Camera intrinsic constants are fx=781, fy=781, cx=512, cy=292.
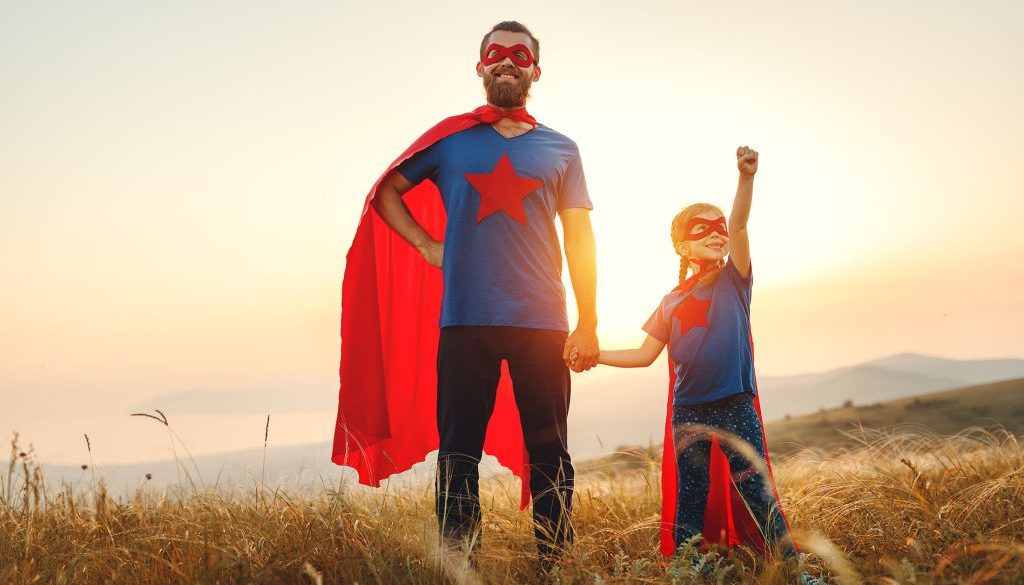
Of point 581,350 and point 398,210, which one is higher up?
point 398,210

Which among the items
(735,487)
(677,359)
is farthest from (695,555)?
(677,359)

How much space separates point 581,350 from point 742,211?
40.0 inches

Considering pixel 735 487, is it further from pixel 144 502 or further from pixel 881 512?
pixel 144 502

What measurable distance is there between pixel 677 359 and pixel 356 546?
71.7 inches

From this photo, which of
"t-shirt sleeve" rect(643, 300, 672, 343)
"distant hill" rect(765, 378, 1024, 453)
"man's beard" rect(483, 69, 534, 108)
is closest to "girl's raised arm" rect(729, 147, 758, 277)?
"t-shirt sleeve" rect(643, 300, 672, 343)

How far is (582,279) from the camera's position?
3.91m

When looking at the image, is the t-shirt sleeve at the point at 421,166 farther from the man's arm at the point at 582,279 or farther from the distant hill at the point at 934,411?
the distant hill at the point at 934,411

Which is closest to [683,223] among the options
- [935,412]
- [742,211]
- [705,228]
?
[705,228]

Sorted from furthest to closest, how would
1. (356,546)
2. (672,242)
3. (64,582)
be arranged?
(672,242), (356,546), (64,582)

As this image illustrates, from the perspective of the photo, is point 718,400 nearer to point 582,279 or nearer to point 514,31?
point 582,279

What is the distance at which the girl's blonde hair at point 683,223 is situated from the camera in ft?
13.6

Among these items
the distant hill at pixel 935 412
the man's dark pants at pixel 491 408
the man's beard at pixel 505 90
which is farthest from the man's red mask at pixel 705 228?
the distant hill at pixel 935 412

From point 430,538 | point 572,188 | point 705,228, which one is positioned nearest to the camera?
point 430,538

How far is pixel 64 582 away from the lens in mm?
3199
